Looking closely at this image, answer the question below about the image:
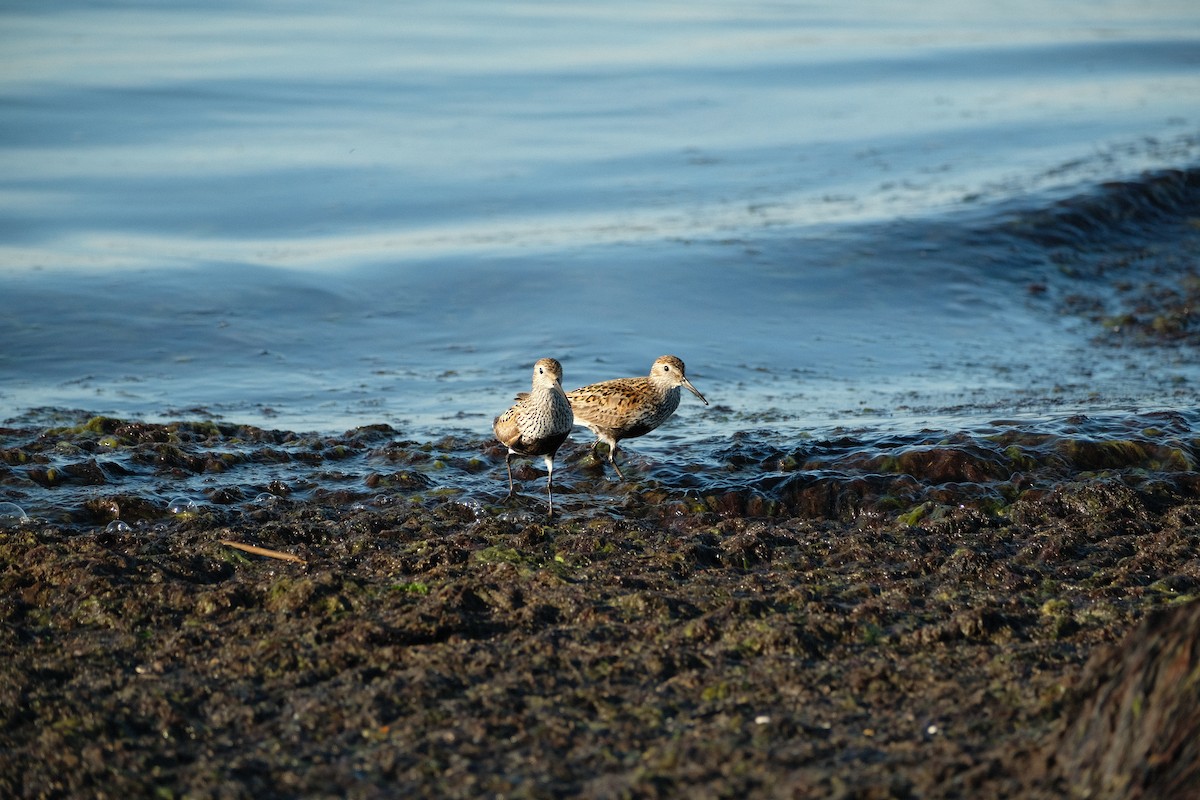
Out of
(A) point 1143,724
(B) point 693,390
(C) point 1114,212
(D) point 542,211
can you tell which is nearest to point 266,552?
(B) point 693,390

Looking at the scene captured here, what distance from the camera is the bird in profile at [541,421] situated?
7.30 metres

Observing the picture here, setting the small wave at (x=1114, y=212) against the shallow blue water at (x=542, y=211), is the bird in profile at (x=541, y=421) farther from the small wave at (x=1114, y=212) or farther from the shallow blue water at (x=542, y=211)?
the small wave at (x=1114, y=212)

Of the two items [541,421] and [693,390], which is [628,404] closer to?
[693,390]

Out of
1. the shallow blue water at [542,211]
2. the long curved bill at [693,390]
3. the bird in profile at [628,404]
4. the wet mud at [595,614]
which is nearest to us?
the wet mud at [595,614]

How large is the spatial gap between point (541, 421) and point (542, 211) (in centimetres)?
857

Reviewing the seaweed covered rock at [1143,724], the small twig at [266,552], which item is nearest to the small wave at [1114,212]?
the small twig at [266,552]

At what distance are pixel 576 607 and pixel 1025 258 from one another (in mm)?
10300

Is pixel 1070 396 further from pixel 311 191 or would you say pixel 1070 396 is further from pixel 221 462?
pixel 311 191

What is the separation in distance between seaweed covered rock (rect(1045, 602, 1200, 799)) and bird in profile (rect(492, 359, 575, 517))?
387 cm

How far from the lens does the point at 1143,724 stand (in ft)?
11.5

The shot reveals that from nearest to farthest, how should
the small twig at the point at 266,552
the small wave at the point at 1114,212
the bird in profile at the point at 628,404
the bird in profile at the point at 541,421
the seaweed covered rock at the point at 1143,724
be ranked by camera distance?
the seaweed covered rock at the point at 1143,724 < the small twig at the point at 266,552 < the bird in profile at the point at 541,421 < the bird in profile at the point at 628,404 < the small wave at the point at 1114,212

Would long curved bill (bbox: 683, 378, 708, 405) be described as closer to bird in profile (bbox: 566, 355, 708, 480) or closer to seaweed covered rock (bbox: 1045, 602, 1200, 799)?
bird in profile (bbox: 566, 355, 708, 480)

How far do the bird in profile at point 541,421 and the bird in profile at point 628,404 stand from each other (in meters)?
0.53

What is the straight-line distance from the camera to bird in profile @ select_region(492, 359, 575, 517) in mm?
7297
